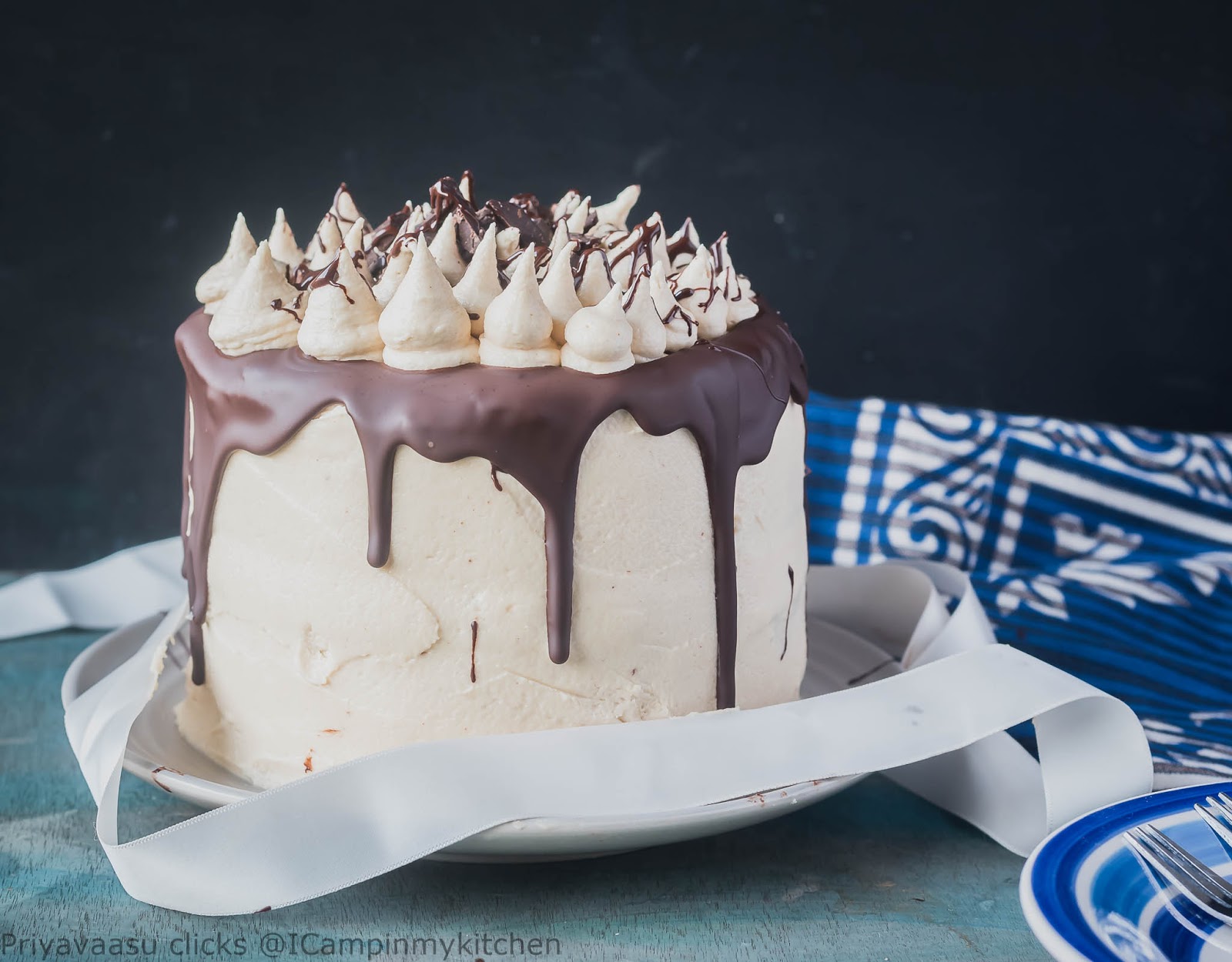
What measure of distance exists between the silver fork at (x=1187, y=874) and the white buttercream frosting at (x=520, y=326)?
746mm

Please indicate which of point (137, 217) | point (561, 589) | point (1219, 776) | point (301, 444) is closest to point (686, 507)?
point (561, 589)

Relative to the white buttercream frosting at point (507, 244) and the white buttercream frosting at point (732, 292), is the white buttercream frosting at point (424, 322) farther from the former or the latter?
the white buttercream frosting at point (732, 292)

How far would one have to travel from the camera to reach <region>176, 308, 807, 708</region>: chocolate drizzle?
143cm

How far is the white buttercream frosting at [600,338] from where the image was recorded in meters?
1.45

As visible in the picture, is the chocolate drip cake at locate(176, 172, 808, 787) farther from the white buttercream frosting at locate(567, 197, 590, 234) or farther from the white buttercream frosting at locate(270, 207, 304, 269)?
the white buttercream frosting at locate(270, 207, 304, 269)

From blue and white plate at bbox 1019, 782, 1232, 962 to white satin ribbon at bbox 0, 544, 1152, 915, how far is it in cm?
11

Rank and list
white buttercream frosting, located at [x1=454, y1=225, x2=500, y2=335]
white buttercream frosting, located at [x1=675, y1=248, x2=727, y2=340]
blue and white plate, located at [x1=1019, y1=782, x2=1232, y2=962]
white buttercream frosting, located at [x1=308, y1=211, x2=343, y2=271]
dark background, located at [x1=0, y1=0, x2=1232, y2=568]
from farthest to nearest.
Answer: dark background, located at [x1=0, y1=0, x2=1232, y2=568] < white buttercream frosting, located at [x1=308, y1=211, x2=343, y2=271] < white buttercream frosting, located at [x1=675, y1=248, x2=727, y2=340] < white buttercream frosting, located at [x1=454, y1=225, x2=500, y2=335] < blue and white plate, located at [x1=1019, y1=782, x2=1232, y2=962]

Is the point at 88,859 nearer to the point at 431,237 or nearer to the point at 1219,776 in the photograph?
the point at 431,237

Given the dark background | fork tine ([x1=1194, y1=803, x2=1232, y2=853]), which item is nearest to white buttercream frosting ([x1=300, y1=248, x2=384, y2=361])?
fork tine ([x1=1194, y1=803, x2=1232, y2=853])

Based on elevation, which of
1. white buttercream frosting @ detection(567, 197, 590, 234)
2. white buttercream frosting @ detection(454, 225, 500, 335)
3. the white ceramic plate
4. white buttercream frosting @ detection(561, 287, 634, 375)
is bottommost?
the white ceramic plate

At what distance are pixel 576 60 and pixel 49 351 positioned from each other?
120 centimetres

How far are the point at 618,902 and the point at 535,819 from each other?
15 cm

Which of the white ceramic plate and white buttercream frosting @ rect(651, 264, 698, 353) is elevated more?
white buttercream frosting @ rect(651, 264, 698, 353)

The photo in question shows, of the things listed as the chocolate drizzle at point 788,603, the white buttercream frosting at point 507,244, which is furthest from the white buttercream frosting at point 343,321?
the chocolate drizzle at point 788,603
